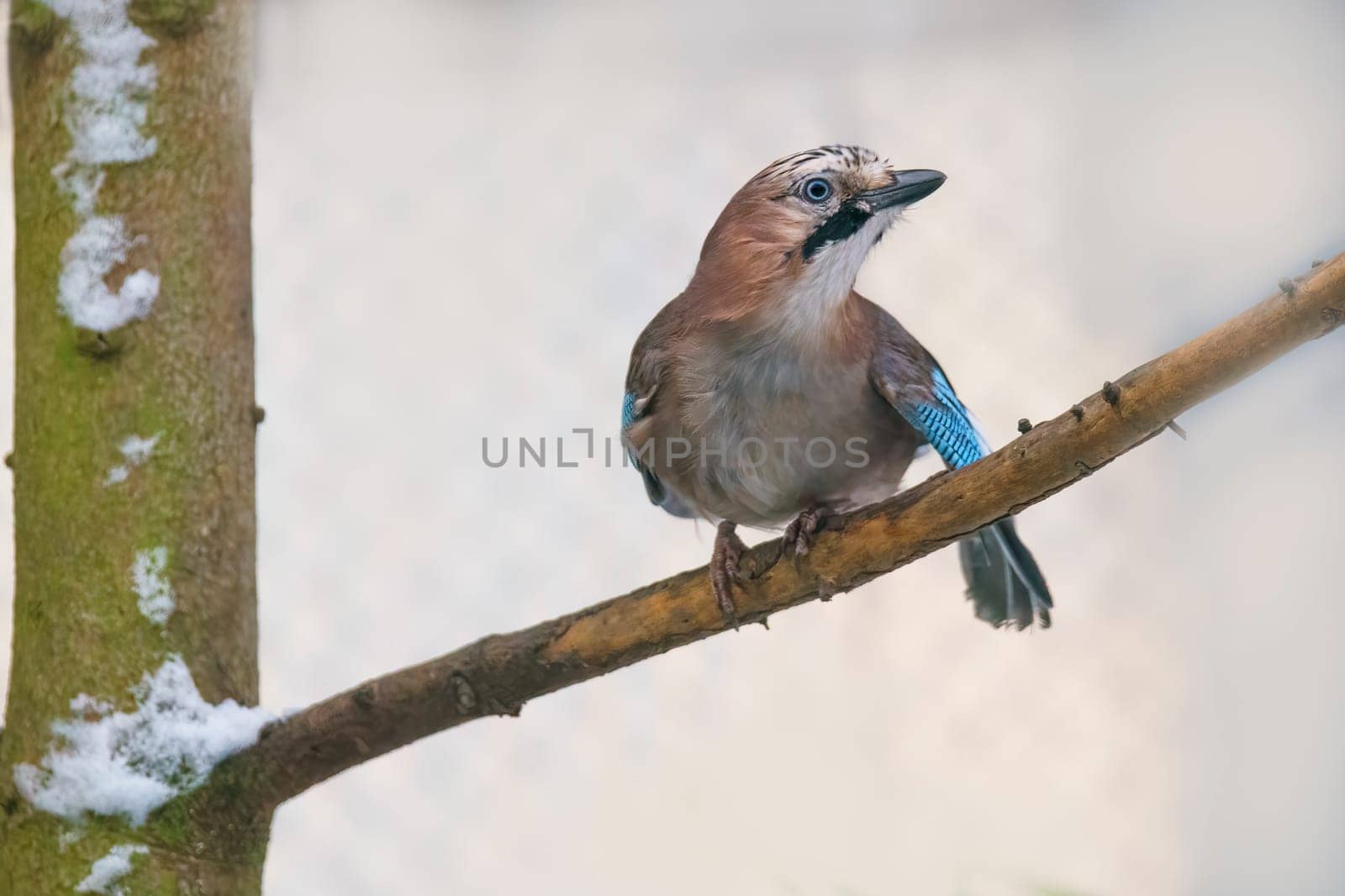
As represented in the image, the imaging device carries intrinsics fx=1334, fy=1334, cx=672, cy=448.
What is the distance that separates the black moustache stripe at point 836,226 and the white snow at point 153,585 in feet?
2.63

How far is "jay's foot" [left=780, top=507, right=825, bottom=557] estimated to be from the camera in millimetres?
1406

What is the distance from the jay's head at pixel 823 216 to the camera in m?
1.54

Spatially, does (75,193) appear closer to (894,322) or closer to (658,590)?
(658,590)

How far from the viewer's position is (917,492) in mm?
1256

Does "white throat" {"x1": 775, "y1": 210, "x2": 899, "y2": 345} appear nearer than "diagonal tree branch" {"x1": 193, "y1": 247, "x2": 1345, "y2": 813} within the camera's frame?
No

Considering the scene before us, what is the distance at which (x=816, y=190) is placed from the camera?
5.07 ft

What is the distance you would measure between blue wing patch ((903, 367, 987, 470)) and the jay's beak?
0.76 ft

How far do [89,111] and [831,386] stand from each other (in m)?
0.92

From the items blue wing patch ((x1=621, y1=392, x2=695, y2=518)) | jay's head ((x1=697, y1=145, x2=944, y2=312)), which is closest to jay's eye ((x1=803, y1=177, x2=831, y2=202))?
jay's head ((x1=697, y1=145, x2=944, y2=312))

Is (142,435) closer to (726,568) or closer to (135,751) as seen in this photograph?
(135,751)

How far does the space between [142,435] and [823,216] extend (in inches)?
32.0

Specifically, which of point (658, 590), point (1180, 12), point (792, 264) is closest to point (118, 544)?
point (658, 590)

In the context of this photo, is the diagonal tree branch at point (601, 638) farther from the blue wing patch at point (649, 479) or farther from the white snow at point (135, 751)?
the blue wing patch at point (649, 479)

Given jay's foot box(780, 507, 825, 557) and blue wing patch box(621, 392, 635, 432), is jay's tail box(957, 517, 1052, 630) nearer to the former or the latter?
jay's foot box(780, 507, 825, 557)
